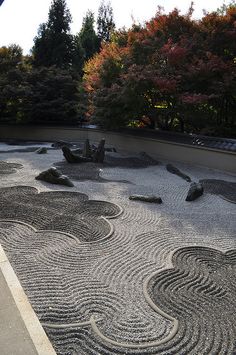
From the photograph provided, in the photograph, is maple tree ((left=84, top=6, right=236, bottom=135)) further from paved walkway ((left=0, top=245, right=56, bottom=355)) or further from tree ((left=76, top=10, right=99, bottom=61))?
tree ((left=76, top=10, right=99, bottom=61))

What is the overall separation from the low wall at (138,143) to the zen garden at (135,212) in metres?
0.06

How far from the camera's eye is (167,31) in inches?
523

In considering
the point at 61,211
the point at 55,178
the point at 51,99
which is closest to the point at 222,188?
the point at 55,178

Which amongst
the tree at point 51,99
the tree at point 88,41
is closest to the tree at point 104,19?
the tree at point 88,41

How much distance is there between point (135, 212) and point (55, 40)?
2192cm

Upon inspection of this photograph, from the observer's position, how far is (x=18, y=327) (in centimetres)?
288

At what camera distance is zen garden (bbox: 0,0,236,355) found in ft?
10.6

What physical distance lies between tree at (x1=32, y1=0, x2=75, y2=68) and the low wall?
20.5ft

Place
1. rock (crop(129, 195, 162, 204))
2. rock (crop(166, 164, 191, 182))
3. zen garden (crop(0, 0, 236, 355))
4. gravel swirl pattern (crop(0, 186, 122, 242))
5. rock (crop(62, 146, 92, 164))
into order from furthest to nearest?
rock (crop(62, 146, 92, 164))
rock (crop(166, 164, 191, 182))
rock (crop(129, 195, 162, 204))
gravel swirl pattern (crop(0, 186, 122, 242))
zen garden (crop(0, 0, 236, 355))

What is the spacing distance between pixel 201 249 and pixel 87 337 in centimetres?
257

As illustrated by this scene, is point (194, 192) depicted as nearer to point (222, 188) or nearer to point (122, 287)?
point (222, 188)

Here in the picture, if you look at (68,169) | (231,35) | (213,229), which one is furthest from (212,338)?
(231,35)

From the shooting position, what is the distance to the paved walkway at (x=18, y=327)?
104 inches

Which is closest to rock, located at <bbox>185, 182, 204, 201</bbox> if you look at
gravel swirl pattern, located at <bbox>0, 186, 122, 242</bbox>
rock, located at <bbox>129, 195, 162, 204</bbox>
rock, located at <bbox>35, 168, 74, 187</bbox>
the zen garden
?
the zen garden
